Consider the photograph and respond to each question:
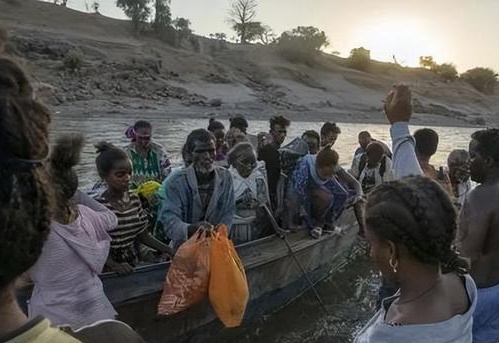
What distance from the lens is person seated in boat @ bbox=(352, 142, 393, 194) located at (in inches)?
315

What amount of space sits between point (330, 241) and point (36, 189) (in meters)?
6.64

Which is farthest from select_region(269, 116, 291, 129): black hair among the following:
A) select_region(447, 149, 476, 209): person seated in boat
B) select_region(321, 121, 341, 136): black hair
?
select_region(447, 149, 476, 209): person seated in boat

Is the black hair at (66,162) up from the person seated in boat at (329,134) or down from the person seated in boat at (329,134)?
up

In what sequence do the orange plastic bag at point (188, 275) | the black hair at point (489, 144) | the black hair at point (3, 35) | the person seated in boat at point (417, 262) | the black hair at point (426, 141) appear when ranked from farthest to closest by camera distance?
the black hair at point (426, 141)
the orange plastic bag at point (188, 275)
the black hair at point (489, 144)
the person seated in boat at point (417, 262)
the black hair at point (3, 35)

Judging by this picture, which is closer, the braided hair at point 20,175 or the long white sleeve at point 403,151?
the braided hair at point 20,175

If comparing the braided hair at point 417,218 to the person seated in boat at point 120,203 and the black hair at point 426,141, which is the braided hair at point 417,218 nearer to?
the person seated in boat at point 120,203

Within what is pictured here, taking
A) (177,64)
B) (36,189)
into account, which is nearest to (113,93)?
(177,64)

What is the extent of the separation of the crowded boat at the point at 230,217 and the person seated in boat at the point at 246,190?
14 millimetres

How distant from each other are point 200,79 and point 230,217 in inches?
1409

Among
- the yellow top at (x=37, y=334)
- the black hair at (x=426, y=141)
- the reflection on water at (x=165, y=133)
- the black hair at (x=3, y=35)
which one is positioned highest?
the black hair at (x=3, y=35)

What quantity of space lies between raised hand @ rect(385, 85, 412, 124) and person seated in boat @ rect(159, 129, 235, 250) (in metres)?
2.14

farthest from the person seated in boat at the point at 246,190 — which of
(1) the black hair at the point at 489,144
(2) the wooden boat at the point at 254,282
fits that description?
(1) the black hair at the point at 489,144

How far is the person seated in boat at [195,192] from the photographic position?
4.65 metres

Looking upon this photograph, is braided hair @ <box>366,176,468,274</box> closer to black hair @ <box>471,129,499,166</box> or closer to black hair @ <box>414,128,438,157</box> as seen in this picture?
black hair @ <box>471,129,499,166</box>
